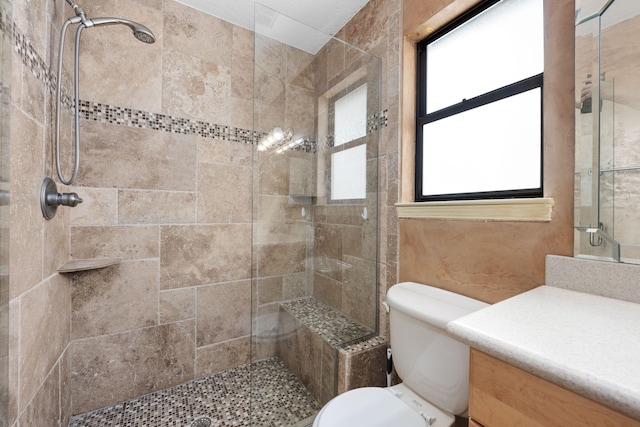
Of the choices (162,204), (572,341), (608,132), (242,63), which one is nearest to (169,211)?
(162,204)

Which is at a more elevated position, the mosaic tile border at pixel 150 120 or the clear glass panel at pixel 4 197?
the mosaic tile border at pixel 150 120

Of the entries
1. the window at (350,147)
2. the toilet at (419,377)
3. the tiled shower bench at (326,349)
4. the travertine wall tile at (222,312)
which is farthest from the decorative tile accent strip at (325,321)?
the window at (350,147)

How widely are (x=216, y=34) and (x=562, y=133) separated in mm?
2151

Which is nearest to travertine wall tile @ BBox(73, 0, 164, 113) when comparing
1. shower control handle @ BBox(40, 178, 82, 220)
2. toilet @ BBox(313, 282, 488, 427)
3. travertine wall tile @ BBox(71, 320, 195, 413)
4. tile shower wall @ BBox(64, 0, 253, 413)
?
tile shower wall @ BBox(64, 0, 253, 413)

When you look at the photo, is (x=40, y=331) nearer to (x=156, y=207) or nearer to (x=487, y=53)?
(x=156, y=207)

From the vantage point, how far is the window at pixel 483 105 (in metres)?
1.07

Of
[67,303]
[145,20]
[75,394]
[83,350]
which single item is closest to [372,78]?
[145,20]

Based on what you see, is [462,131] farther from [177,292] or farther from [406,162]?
[177,292]

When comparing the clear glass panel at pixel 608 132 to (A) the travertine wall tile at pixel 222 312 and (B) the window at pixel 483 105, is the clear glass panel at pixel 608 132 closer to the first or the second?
(B) the window at pixel 483 105

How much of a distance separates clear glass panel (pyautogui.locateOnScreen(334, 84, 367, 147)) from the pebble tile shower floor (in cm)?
153

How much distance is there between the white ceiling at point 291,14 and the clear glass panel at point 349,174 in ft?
2.29

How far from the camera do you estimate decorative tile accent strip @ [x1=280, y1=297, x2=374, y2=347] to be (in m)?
1.57

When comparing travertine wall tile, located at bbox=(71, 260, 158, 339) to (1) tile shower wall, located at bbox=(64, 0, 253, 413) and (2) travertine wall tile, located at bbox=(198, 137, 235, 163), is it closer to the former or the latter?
(1) tile shower wall, located at bbox=(64, 0, 253, 413)

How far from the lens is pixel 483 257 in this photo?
3.64ft
